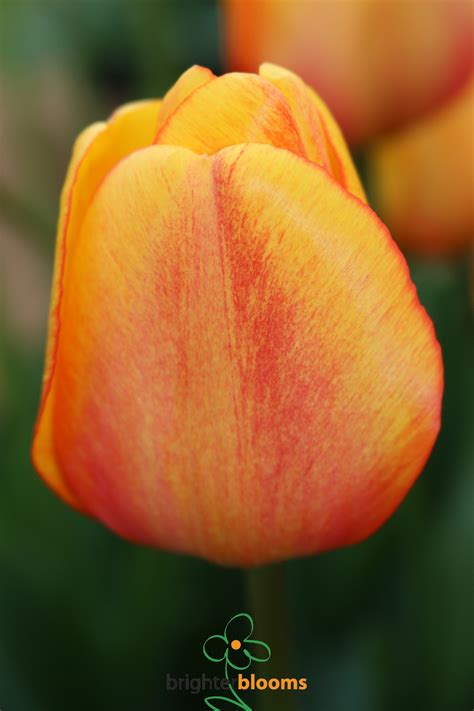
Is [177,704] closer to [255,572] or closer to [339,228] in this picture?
[255,572]

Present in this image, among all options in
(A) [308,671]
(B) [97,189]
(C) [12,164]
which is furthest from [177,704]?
(C) [12,164]

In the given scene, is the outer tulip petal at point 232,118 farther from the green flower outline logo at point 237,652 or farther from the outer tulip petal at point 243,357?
the green flower outline logo at point 237,652

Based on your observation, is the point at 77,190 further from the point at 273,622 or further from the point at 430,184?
the point at 430,184

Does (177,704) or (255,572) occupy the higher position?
(255,572)

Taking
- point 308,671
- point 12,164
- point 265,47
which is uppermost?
point 265,47

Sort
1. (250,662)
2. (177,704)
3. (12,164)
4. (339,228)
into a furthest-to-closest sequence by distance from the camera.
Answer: (12,164) < (177,704) < (250,662) < (339,228)

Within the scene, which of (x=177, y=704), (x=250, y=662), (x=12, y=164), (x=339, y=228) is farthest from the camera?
(x=12, y=164)

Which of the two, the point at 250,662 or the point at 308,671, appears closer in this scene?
the point at 250,662

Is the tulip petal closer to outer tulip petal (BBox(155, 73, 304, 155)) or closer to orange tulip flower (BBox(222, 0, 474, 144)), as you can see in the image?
outer tulip petal (BBox(155, 73, 304, 155))
